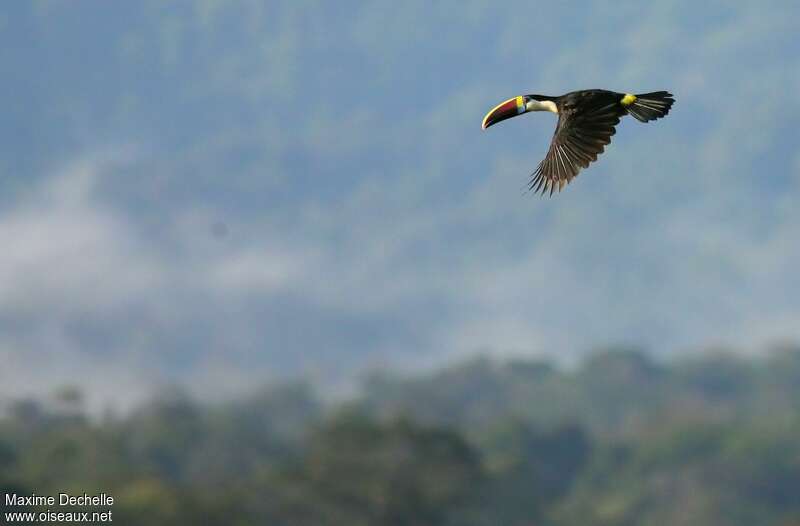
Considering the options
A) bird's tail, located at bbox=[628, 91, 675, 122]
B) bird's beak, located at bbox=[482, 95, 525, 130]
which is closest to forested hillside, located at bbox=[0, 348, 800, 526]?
bird's beak, located at bbox=[482, 95, 525, 130]

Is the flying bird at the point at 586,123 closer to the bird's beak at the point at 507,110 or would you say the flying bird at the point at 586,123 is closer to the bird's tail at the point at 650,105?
the bird's tail at the point at 650,105

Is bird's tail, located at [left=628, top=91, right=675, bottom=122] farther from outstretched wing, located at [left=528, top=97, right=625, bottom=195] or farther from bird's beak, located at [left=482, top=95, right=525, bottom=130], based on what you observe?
bird's beak, located at [left=482, top=95, right=525, bottom=130]

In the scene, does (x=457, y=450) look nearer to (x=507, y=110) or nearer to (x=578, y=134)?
(x=507, y=110)

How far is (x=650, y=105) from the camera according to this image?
21.2 m

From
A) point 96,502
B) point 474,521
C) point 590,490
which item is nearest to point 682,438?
point 590,490

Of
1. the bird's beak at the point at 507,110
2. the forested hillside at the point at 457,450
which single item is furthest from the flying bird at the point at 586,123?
the forested hillside at the point at 457,450

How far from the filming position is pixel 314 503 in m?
87.5

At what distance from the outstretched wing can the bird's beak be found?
2.64ft

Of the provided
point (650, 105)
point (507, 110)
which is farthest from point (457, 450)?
point (650, 105)

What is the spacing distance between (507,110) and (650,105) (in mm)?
1908

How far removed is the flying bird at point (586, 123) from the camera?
2098 centimetres

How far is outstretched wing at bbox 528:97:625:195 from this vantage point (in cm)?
2102

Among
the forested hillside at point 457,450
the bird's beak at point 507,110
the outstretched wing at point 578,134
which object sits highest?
the forested hillside at point 457,450

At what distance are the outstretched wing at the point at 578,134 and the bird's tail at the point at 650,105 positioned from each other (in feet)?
0.54
